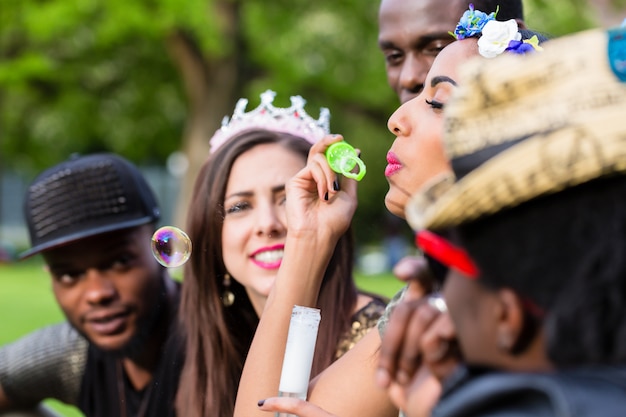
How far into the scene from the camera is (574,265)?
119cm

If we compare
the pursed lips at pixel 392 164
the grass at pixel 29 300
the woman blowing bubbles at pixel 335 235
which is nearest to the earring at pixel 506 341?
the woman blowing bubbles at pixel 335 235

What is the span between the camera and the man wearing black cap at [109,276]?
11.5 ft

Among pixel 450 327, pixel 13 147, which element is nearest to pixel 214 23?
pixel 13 147

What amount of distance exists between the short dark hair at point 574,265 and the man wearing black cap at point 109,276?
2.29 m

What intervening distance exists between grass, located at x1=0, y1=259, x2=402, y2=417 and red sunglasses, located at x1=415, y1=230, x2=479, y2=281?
527cm

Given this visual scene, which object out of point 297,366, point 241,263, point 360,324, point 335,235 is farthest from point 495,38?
point 241,263

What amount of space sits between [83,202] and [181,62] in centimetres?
1429

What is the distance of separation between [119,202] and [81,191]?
14cm

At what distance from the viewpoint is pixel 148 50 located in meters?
20.0

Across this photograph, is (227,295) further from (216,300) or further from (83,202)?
(83,202)

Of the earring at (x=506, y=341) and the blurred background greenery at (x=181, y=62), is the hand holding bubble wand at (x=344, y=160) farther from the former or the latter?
the blurred background greenery at (x=181, y=62)

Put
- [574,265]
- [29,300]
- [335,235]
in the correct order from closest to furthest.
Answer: [574,265]
[335,235]
[29,300]

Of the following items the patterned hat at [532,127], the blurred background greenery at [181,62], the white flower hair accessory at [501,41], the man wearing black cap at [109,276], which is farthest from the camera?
the blurred background greenery at [181,62]

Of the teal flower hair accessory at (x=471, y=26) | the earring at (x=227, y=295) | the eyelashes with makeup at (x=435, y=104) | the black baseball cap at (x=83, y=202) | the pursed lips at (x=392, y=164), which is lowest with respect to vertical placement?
the earring at (x=227, y=295)
